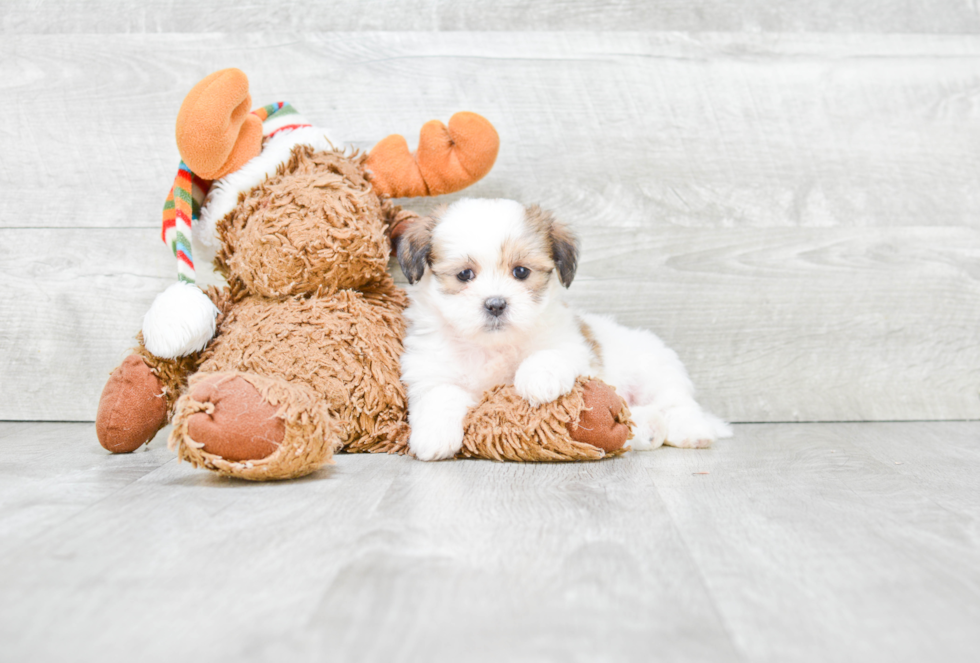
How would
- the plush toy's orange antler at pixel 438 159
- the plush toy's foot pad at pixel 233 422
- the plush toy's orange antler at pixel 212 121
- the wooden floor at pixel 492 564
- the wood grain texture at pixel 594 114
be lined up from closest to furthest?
the wooden floor at pixel 492 564 → the plush toy's foot pad at pixel 233 422 → the plush toy's orange antler at pixel 212 121 → the plush toy's orange antler at pixel 438 159 → the wood grain texture at pixel 594 114

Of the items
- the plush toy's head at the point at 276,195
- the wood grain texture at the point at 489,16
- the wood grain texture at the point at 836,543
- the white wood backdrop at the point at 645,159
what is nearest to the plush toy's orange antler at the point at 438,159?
the plush toy's head at the point at 276,195

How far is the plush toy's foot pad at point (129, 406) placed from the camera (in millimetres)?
1629

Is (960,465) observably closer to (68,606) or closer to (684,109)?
(684,109)

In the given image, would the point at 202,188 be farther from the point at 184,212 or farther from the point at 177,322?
the point at 177,322

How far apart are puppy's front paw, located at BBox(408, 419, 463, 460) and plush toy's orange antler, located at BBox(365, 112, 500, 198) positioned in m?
0.59

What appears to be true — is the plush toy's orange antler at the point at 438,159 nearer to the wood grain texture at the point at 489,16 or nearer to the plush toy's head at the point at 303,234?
the plush toy's head at the point at 303,234

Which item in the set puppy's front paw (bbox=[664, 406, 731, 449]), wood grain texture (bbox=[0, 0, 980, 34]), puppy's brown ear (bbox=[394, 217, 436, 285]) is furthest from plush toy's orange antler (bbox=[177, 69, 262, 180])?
puppy's front paw (bbox=[664, 406, 731, 449])

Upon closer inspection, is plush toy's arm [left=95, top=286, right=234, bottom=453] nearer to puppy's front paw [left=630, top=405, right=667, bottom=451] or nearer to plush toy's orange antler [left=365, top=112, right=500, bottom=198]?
plush toy's orange antler [left=365, top=112, right=500, bottom=198]

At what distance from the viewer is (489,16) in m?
2.10

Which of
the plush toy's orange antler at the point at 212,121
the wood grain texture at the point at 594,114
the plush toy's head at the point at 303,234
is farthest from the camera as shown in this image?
the wood grain texture at the point at 594,114

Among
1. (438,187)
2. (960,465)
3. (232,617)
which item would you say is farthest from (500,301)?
(960,465)

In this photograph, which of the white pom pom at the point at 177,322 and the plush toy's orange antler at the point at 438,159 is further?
the plush toy's orange antler at the point at 438,159

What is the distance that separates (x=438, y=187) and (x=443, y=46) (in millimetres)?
489

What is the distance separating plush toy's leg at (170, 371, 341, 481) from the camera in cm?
131
